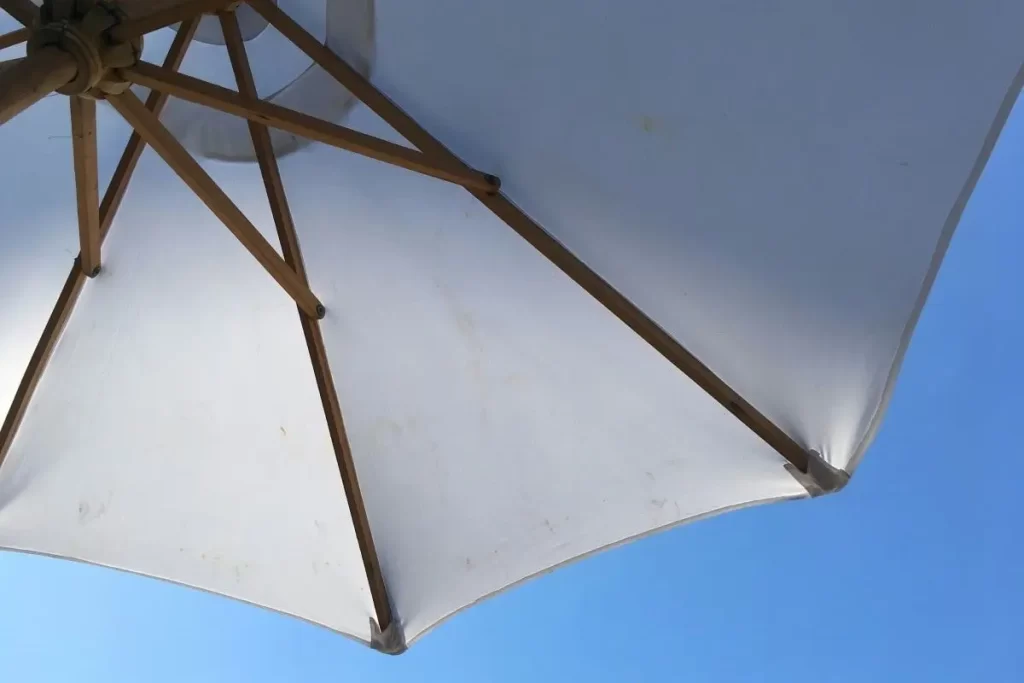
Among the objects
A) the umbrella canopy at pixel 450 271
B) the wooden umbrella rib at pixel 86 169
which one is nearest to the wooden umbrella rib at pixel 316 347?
the umbrella canopy at pixel 450 271

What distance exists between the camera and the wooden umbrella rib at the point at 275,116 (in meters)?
2.42

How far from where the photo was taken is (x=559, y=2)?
254cm

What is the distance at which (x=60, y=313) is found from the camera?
10.3ft

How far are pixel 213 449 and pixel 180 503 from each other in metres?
0.27

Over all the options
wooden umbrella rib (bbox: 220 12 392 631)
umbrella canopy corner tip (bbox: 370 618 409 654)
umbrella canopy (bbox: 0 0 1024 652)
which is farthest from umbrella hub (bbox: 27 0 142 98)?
umbrella canopy corner tip (bbox: 370 618 409 654)

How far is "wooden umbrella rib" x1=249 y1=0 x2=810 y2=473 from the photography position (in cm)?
266

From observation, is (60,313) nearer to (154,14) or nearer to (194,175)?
(194,175)

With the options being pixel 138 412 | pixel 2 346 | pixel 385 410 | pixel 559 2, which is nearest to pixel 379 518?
pixel 385 410

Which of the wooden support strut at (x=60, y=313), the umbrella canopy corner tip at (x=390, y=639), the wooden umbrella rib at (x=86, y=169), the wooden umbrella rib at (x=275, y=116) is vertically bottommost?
the umbrella canopy corner tip at (x=390, y=639)

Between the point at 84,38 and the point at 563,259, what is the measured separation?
59.0 inches

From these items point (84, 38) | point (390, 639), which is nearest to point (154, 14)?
point (84, 38)

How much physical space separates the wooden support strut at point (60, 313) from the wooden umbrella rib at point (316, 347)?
0.38 meters

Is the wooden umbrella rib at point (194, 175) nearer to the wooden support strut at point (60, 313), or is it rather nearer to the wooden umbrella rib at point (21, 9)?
the wooden umbrella rib at point (21, 9)

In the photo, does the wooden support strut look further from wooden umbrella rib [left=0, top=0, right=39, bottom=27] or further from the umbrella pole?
the umbrella pole
